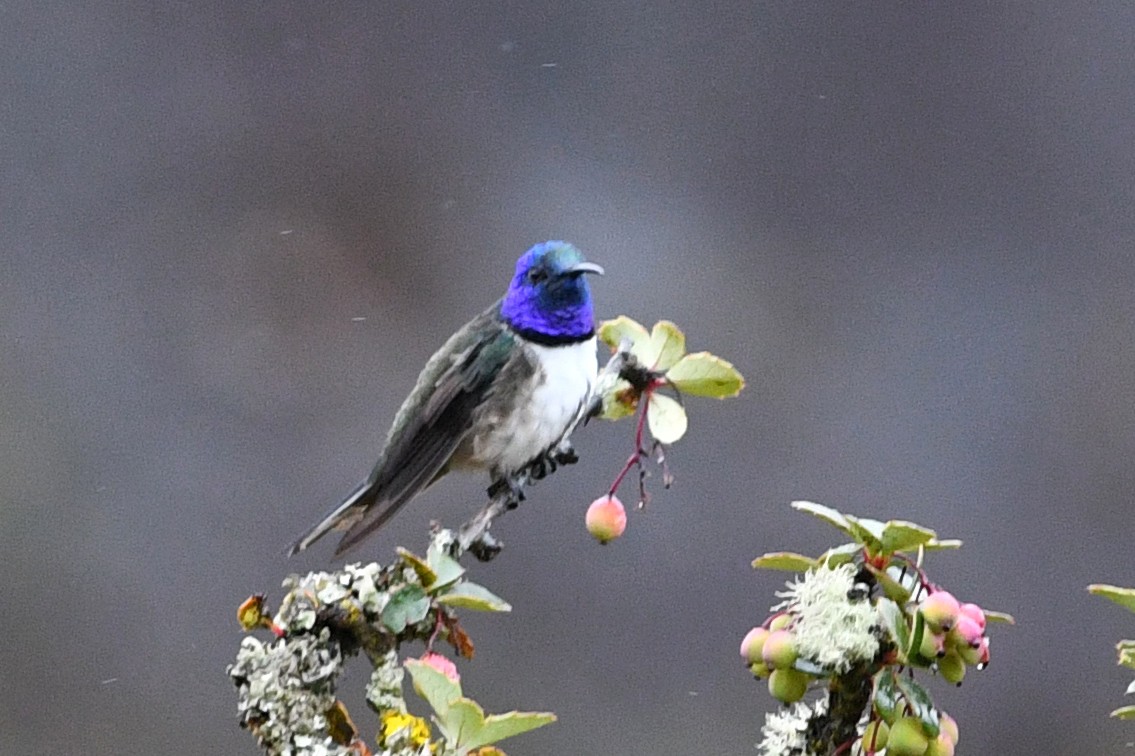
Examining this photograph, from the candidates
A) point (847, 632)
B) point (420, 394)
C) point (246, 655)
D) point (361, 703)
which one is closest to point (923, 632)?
point (847, 632)

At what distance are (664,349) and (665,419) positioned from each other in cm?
4

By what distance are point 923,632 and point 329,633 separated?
0.26 meters

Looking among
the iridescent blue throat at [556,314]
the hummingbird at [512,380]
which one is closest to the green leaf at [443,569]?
the hummingbird at [512,380]

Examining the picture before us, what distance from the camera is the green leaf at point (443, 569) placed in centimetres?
60

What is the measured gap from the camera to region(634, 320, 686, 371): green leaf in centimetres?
76

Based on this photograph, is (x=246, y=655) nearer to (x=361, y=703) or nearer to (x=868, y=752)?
(x=868, y=752)

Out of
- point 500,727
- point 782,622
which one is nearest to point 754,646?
point 782,622

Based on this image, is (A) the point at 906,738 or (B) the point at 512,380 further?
(B) the point at 512,380

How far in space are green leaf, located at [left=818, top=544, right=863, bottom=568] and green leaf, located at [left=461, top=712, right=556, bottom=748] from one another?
0.14 metres

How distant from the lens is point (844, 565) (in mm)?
576

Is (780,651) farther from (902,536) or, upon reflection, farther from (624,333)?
(624,333)

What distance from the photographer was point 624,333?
789 mm

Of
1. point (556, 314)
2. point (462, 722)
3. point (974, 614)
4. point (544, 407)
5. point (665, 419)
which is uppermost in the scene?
point (556, 314)

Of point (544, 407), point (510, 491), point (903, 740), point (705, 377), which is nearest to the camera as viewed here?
point (903, 740)
